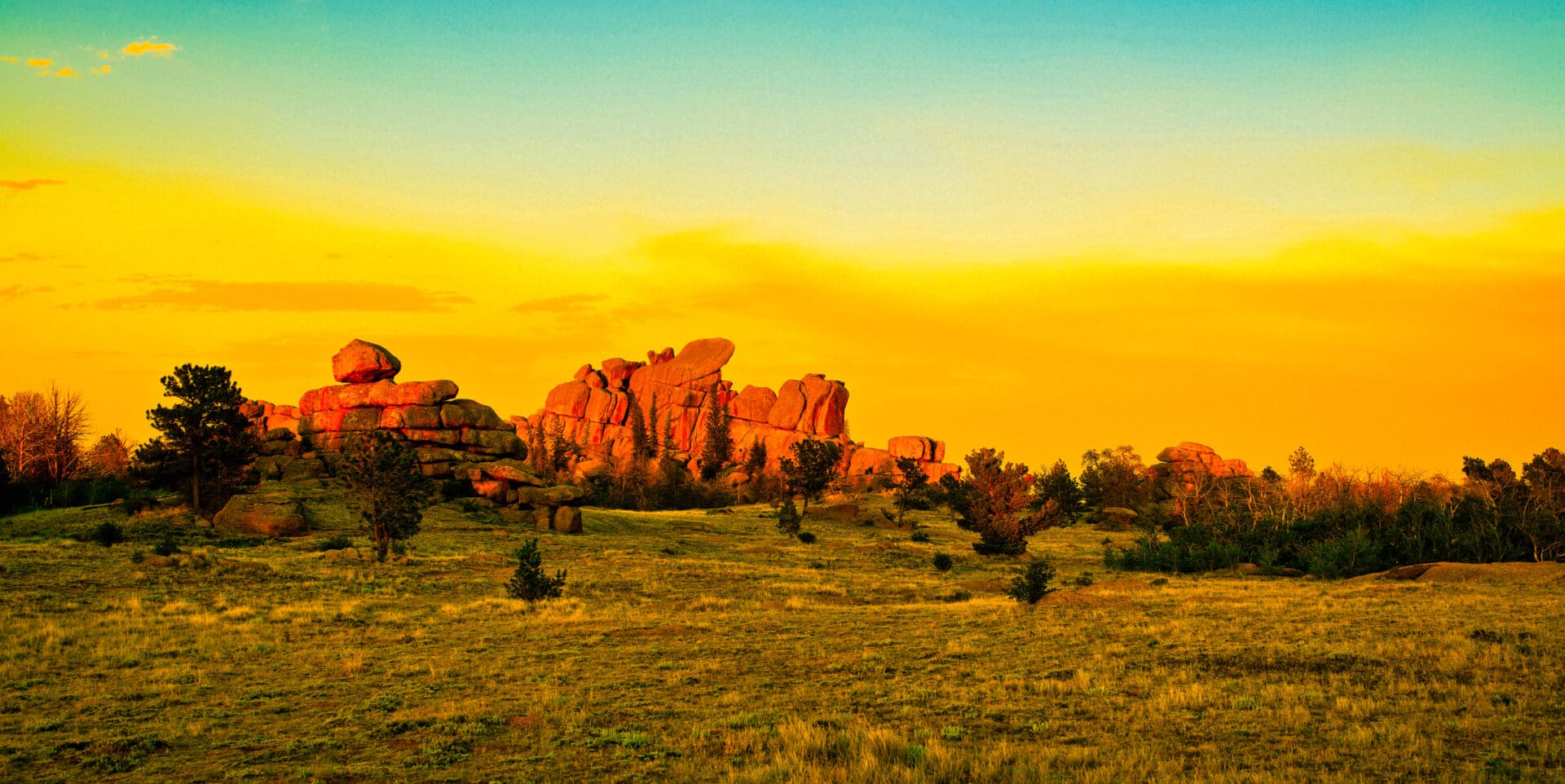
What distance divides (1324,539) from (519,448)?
5438 centimetres

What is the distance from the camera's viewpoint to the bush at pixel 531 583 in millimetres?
33875

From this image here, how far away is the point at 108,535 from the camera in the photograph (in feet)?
156

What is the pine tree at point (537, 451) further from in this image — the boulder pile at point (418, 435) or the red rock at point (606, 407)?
the boulder pile at point (418, 435)

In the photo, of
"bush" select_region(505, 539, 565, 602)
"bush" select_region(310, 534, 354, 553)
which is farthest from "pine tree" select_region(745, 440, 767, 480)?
"bush" select_region(505, 539, 565, 602)

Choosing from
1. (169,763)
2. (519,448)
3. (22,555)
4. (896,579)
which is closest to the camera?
(169,763)

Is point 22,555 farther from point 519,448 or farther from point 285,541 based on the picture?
point 519,448

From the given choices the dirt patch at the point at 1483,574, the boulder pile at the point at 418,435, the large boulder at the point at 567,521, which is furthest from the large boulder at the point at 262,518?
the dirt patch at the point at 1483,574

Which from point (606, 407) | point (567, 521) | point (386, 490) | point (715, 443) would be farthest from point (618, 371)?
point (386, 490)

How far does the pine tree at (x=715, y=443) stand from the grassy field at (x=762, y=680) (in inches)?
4069

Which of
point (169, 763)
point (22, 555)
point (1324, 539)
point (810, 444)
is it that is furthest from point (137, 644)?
point (810, 444)

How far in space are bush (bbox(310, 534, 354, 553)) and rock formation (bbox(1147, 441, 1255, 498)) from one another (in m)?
89.5

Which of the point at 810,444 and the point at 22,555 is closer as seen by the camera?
the point at 22,555

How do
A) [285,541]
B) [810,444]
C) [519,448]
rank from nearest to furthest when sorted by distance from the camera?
1. [285,541]
2. [519,448]
3. [810,444]

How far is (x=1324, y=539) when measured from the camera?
53594 millimetres
